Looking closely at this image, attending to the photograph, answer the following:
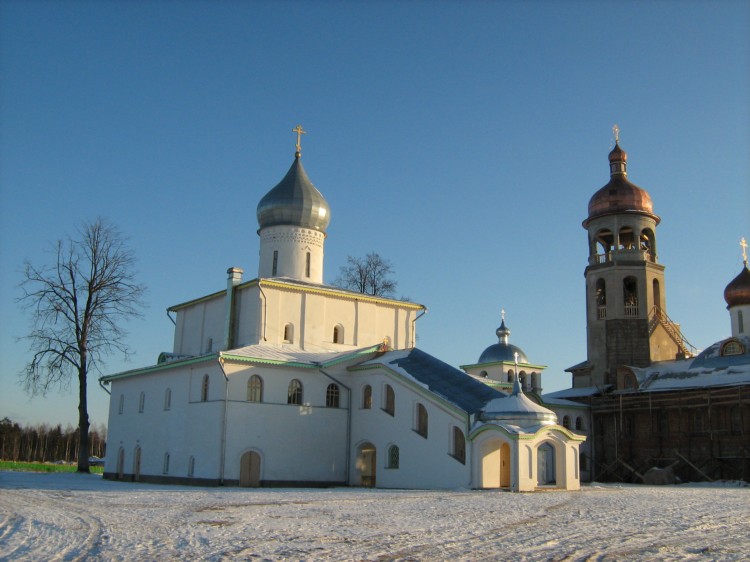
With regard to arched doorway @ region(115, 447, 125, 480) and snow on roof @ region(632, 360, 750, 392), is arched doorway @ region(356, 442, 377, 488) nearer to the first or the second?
arched doorway @ region(115, 447, 125, 480)

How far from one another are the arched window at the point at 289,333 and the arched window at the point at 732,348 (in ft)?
59.9

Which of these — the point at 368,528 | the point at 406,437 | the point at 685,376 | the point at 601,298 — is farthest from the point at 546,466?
the point at 368,528

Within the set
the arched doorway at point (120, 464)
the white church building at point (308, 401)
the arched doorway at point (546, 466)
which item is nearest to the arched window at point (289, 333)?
the white church building at point (308, 401)

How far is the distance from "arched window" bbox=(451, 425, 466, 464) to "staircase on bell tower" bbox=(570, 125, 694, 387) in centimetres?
1473

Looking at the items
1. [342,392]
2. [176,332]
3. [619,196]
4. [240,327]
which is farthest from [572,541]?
[619,196]

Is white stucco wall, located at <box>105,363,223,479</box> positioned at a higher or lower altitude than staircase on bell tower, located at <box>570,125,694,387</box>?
lower

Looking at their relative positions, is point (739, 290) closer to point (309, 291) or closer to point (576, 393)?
point (576, 393)

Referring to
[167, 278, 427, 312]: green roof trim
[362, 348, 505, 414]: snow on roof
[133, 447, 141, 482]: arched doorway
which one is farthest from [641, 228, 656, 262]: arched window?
[133, 447, 141, 482]: arched doorway

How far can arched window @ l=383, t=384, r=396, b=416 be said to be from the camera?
27.4m

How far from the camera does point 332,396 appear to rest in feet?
95.3

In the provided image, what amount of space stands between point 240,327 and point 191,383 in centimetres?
325

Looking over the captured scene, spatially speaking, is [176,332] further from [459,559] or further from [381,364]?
[459,559]

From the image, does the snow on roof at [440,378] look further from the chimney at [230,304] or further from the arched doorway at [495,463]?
the chimney at [230,304]

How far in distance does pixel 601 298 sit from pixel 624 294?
1.24 m
